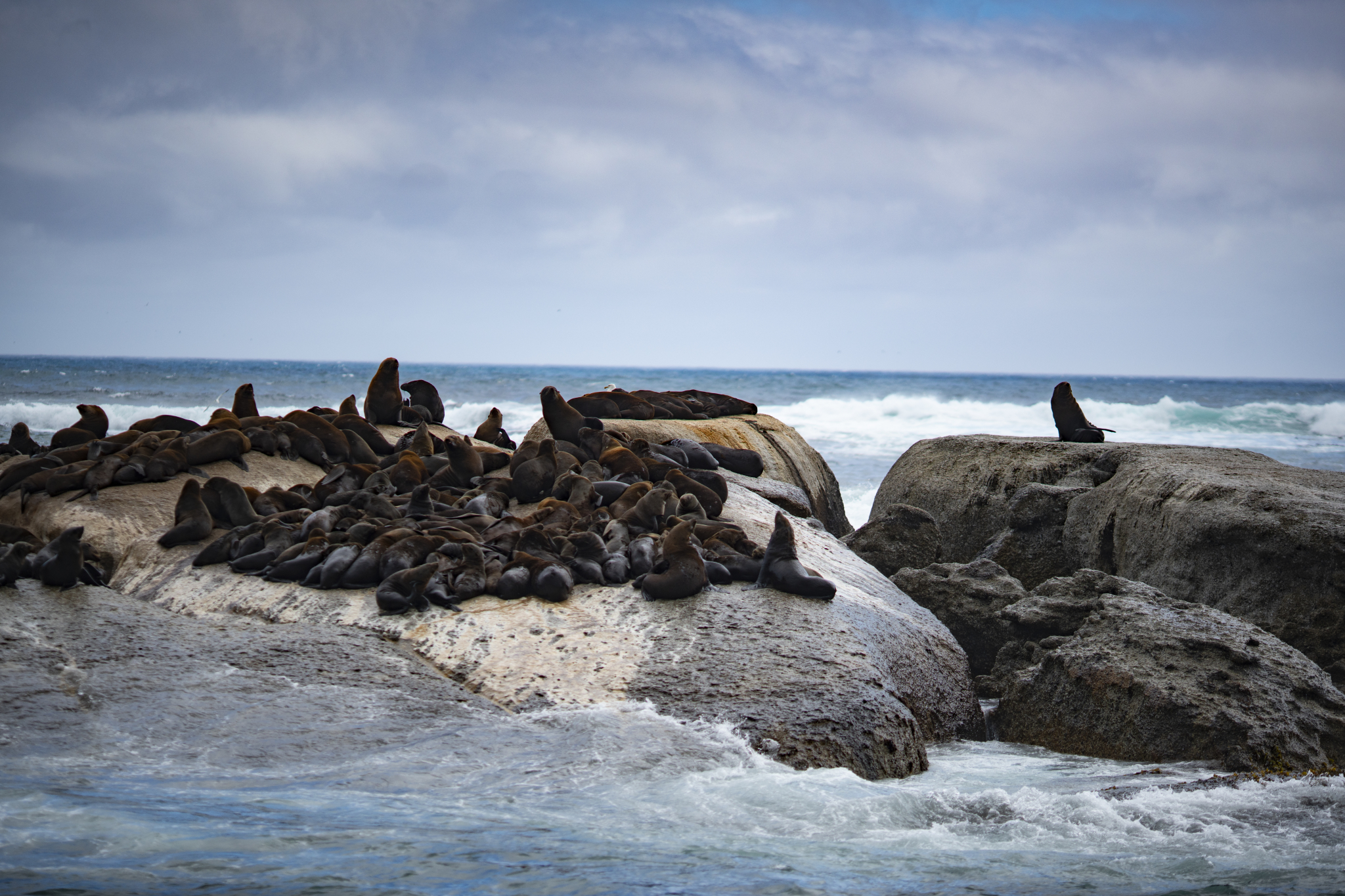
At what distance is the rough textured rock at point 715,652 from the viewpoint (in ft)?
17.3

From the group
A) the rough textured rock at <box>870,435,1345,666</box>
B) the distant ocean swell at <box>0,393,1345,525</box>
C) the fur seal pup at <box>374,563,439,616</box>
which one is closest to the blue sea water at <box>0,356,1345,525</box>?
the distant ocean swell at <box>0,393,1345,525</box>

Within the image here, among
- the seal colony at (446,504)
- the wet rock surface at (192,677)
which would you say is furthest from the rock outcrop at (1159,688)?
the wet rock surface at (192,677)

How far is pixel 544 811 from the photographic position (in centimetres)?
418

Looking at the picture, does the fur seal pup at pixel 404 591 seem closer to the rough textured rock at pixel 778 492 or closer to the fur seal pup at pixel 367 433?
the rough textured rock at pixel 778 492

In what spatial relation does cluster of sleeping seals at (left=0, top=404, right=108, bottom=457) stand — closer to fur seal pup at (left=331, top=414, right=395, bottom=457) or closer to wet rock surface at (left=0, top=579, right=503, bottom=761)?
fur seal pup at (left=331, top=414, right=395, bottom=457)

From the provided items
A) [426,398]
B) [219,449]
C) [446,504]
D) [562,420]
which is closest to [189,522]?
[446,504]

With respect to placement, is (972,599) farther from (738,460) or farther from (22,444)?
(22,444)

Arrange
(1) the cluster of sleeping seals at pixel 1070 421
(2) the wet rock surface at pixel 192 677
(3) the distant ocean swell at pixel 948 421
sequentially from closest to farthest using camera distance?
(2) the wet rock surface at pixel 192 677 → (1) the cluster of sleeping seals at pixel 1070 421 → (3) the distant ocean swell at pixel 948 421

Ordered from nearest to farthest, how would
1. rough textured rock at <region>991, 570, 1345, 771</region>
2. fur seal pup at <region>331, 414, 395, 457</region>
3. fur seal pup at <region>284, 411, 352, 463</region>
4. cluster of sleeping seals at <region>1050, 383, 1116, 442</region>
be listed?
rough textured rock at <region>991, 570, 1345, 771</region> → fur seal pup at <region>284, 411, 352, 463</region> → fur seal pup at <region>331, 414, 395, 457</region> → cluster of sleeping seals at <region>1050, 383, 1116, 442</region>

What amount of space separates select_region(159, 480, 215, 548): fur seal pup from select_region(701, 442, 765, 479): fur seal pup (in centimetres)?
475

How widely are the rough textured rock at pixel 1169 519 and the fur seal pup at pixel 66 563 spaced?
6.96 meters

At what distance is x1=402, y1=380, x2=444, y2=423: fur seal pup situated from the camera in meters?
12.9

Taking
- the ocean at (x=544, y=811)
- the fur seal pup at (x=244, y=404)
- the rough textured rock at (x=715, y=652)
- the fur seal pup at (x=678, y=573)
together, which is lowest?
the ocean at (x=544, y=811)

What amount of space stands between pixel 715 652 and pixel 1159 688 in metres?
2.59
